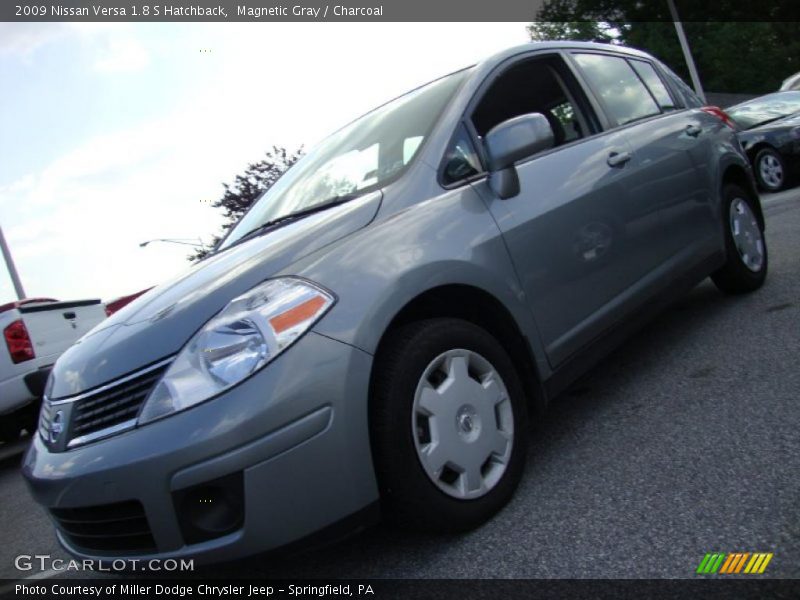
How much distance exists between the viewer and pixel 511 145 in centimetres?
256

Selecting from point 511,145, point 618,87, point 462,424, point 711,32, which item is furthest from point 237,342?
point 711,32

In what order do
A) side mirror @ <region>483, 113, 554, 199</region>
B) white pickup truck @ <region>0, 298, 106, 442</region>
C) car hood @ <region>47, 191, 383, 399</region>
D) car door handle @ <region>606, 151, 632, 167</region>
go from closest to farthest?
car hood @ <region>47, 191, 383, 399</region>
side mirror @ <region>483, 113, 554, 199</region>
car door handle @ <region>606, 151, 632, 167</region>
white pickup truck @ <region>0, 298, 106, 442</region>

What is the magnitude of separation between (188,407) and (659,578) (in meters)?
1.33

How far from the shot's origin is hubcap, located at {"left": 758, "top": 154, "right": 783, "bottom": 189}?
983 cm

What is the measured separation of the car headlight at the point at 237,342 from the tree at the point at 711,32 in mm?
43815

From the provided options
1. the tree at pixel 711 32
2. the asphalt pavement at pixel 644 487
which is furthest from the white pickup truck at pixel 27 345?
the tree at pixel 711 32

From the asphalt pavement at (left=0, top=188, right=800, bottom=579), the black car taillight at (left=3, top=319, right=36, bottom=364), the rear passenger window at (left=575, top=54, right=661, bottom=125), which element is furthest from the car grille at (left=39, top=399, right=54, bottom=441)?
the black car taillight at (left=3, top=319, right=36, bottom=364)

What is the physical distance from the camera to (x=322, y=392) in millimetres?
1921

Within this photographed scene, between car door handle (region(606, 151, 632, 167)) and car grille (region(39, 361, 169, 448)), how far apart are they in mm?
2255

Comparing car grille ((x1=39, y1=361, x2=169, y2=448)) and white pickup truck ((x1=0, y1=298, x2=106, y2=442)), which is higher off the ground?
car grille ((x1=39, y1=361, x2=169, y2=448))

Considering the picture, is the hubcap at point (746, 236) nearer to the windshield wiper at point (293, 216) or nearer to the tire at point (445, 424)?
the tire at point (445, 424)

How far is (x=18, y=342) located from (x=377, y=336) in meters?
5.57

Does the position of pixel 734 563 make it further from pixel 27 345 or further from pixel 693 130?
pixel 27 345

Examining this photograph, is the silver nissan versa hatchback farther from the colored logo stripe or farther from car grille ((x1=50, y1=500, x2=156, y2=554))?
the colored logo stripe
